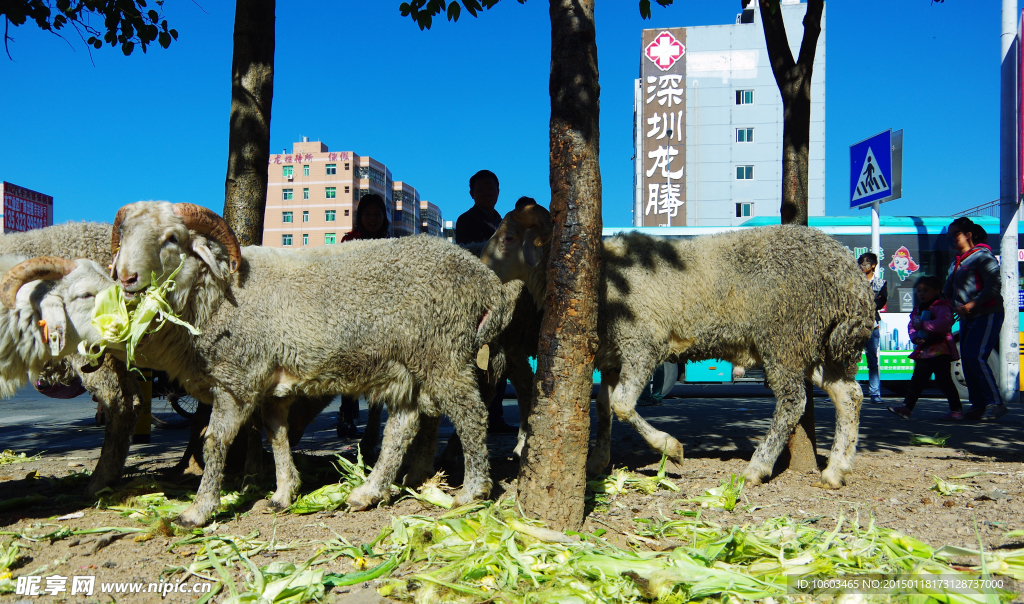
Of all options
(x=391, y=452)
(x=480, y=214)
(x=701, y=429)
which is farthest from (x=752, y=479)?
(x=480, y=214)

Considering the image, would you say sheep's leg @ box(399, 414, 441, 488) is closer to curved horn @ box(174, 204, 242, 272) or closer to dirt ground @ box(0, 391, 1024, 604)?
dirt ground @ box(0, 391, 1024, 604)

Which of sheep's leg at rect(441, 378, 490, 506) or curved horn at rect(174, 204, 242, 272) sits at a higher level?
curved horn at rect(174, 204, 242, 272)

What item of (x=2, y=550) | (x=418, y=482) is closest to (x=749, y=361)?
(x=418, y=482)

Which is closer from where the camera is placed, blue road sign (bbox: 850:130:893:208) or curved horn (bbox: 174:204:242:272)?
curved horn (bbox: 174:204:242:272)

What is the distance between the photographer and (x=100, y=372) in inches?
181

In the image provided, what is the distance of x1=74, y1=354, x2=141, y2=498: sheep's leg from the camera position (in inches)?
181

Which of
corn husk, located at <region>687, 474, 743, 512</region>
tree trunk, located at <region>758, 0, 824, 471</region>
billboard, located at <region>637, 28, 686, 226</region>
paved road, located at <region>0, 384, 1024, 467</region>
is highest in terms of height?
billboard, located at <region>637, 28, 686, 226</region>

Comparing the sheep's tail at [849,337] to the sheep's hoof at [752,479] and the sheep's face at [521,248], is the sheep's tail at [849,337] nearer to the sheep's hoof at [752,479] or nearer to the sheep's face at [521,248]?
the sheep's hoof at [752,479]

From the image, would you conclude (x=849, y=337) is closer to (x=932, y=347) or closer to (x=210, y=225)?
(x=932, y=347)

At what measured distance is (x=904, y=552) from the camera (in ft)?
10.0

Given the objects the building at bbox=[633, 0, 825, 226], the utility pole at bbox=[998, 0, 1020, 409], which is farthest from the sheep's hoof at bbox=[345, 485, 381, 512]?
the building at bbox=[633, 0, 825, 226]

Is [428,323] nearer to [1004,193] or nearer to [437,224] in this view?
[1004,193]

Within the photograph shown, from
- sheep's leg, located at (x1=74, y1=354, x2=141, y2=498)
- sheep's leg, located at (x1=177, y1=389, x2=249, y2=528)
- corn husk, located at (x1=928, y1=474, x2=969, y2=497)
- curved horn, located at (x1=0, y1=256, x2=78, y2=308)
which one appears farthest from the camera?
sheep's leg, located at (x1=74, y1=354, x2=141, y2=498)

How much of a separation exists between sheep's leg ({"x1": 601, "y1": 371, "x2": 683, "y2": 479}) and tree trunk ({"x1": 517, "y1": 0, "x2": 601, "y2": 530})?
1358mm
